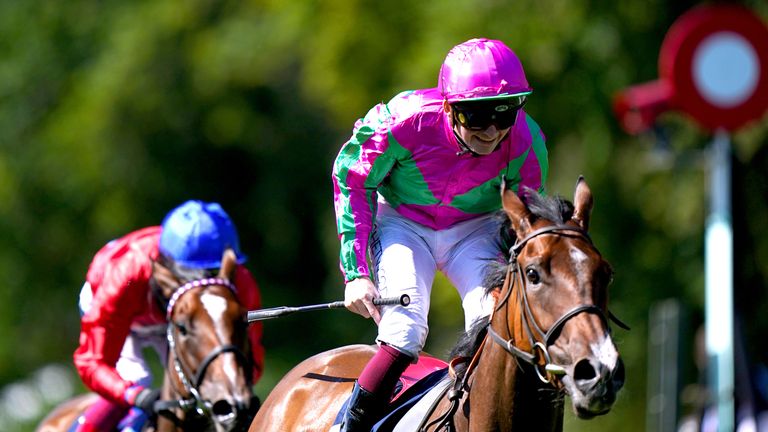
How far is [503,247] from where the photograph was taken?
6.00 meters

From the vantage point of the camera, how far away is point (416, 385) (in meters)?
6.19

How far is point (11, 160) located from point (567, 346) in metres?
22.4

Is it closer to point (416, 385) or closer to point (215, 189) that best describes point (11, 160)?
point (215, 189)

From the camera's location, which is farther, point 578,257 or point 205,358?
point 205,358

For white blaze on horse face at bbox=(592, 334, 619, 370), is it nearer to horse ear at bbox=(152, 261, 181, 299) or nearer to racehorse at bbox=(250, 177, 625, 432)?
racehorse at bbox=(250, 177, 625, 432)

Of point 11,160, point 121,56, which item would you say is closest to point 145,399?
point 121,56

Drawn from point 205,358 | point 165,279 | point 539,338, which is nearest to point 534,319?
point 539,338

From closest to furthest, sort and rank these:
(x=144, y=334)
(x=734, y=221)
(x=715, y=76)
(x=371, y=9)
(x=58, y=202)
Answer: (x=734, y=221), (x=715, y=76), (x=144, y=334), (x=371, y=9), (x=58, y=202)

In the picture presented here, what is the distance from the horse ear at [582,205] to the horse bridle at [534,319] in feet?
0.37

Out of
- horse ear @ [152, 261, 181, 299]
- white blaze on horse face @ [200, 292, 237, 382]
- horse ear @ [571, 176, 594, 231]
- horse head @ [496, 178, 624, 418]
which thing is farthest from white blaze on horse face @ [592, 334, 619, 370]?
horse ear @ [152, 261, 181, 299]

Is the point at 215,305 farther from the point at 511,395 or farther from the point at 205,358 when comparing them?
the point at 511,395

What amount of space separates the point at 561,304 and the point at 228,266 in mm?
3668

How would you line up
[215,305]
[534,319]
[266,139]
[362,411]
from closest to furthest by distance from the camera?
[534,319] → [362,411] → [215,305] → [266,139]

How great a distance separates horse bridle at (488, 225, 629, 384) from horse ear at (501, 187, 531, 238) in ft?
0.17
